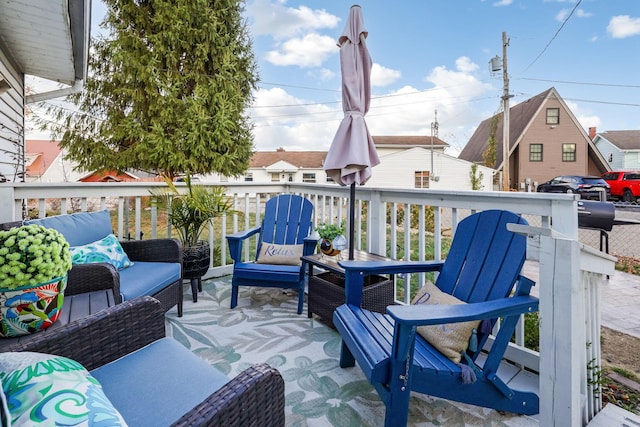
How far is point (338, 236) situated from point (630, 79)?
804 inches

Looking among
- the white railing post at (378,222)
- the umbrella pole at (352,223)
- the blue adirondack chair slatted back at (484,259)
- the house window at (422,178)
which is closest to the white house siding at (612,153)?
the house window at (422,178)

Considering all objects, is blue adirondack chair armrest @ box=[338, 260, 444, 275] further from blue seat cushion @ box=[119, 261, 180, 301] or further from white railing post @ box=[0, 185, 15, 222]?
white railing post @ box=[0, 185, 15, 222]

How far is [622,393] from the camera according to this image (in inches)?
73.0

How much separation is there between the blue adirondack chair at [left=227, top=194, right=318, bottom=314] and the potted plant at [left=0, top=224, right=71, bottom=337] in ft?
5.40

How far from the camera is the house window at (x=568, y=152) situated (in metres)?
18.8

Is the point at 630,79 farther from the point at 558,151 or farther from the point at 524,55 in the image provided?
the point at 524,55

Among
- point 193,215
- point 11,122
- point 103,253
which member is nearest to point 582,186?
point 193,215

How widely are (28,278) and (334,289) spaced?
5.73ft

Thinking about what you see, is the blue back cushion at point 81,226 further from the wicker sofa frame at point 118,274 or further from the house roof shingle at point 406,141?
the house roof shingle at point 406,141

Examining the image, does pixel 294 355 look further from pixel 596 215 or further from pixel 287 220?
pixel 596 215

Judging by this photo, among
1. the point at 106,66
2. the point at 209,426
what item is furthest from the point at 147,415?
the point at 106,66

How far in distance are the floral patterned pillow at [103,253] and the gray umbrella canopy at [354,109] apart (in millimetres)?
1669

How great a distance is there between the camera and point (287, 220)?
3.40 meters

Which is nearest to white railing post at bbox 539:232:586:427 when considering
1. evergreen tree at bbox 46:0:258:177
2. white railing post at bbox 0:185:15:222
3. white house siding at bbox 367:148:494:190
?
white railing post at bbox 0:185:15:222
